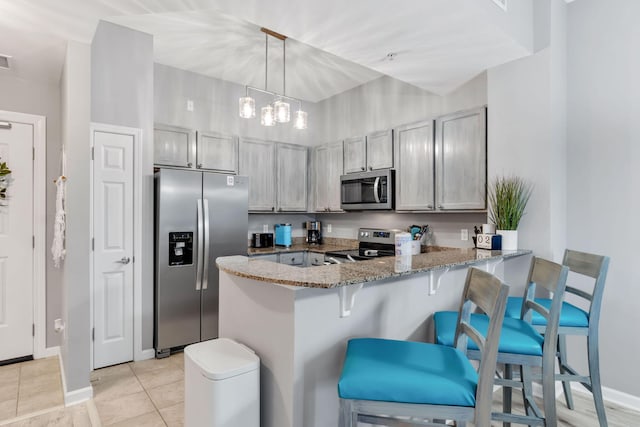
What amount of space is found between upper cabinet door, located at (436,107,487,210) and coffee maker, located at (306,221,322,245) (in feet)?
6.98

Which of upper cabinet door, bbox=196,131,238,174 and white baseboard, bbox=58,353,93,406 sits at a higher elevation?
upper cabinet door, bbox=196,131,238,174

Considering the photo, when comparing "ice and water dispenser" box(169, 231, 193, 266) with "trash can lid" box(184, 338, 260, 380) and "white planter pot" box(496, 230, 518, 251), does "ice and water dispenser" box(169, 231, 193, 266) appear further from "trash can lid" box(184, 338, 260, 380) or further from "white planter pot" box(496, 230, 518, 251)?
"white planter pot" box(496, 230, 518, 251)

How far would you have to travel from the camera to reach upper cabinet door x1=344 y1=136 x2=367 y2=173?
4109 mm

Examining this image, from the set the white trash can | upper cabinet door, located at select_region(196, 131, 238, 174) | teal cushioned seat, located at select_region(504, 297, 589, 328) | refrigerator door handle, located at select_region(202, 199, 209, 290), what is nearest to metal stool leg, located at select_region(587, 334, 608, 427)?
teal cushioned seat, located at select_region(504, 297, 589, 328)

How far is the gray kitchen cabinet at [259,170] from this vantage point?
430cm

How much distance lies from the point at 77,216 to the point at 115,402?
133 centimetres

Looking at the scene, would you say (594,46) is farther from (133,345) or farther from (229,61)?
(133,345)

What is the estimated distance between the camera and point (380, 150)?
12.8 feet

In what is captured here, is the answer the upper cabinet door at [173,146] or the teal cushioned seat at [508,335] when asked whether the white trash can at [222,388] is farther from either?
the upper cabinet door at [173,146]

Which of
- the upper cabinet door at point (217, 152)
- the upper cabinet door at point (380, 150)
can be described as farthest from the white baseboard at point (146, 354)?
the upper cabinet door at point (380, 150)

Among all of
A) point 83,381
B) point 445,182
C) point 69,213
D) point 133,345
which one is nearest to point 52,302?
point 133,345

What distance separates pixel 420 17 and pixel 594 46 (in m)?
1.54

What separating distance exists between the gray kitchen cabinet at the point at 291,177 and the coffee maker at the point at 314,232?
1.35 ft

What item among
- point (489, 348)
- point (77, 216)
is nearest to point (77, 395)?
point (77, 216)
